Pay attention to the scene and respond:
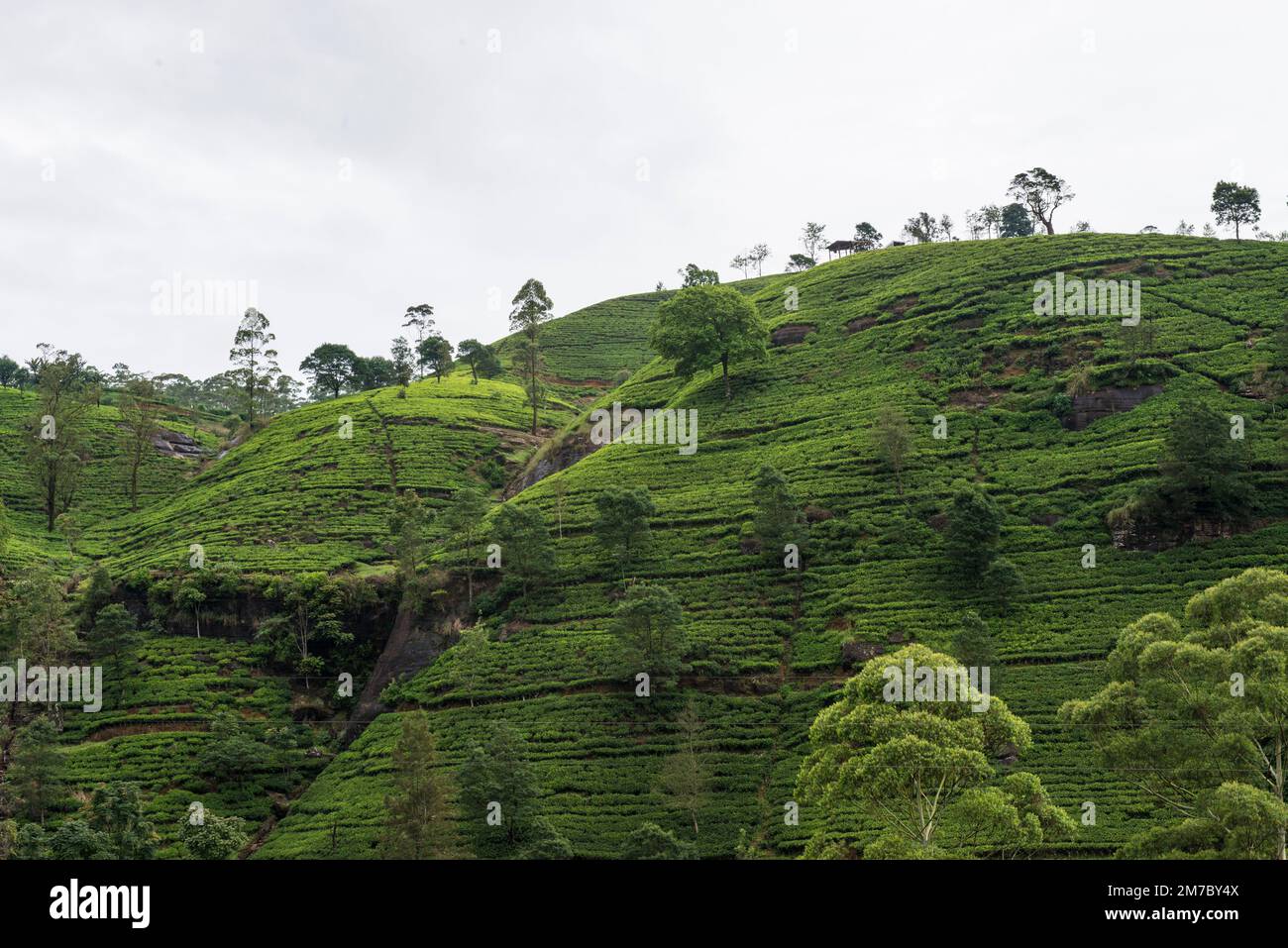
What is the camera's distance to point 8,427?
376ft

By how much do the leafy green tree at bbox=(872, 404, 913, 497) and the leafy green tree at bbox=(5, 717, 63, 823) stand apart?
55364mm

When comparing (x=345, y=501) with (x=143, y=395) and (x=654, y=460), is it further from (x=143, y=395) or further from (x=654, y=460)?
(x=143, y=395)

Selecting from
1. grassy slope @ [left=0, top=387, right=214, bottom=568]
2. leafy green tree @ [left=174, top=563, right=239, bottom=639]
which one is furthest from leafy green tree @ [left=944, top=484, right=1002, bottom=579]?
grassy slope @ [left=0, top=387, right=214, bottom=568]

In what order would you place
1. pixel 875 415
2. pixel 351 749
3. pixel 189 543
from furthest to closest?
1. pixel 875 415
2. pixel 189 543
3. pixel 351 749

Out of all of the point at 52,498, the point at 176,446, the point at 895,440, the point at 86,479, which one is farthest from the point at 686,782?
the point at 176,446

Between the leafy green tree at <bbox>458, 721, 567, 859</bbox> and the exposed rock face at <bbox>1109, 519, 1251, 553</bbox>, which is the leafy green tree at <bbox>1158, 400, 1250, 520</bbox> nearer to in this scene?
the exposed rock face at <bbox>1109, 519, 1251, 553</bbox>

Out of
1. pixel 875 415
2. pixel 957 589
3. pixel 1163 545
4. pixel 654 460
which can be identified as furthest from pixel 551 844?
pixel 875 415

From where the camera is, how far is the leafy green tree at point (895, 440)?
7019cm

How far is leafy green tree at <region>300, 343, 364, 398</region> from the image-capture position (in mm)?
147125

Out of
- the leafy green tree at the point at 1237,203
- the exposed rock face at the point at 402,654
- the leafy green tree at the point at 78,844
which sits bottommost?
the leafy green tree at the point at 78,844

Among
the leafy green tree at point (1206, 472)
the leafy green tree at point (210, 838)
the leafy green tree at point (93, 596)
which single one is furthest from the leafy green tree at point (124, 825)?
the leafy green tree at point (1206, 472)

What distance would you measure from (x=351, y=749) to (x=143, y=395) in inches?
2946

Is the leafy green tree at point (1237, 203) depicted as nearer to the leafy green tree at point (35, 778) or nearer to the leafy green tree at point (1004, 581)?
the leafy green tree at point (1004, 581)

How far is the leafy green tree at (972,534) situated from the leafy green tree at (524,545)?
2705 centimetres
